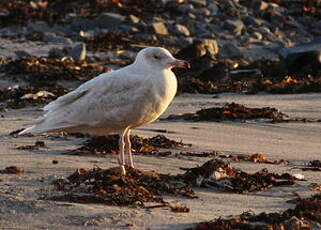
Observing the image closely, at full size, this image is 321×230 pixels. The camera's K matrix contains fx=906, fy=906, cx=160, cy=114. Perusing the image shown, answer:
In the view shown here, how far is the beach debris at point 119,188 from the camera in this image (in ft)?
22.2

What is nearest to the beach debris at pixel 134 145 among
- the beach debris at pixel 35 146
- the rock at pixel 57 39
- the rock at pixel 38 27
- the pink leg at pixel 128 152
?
the beach debris at pixel 35 146

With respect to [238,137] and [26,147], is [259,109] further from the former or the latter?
[26,147]

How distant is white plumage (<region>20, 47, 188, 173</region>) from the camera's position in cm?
798

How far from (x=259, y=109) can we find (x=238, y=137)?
1.49 meters

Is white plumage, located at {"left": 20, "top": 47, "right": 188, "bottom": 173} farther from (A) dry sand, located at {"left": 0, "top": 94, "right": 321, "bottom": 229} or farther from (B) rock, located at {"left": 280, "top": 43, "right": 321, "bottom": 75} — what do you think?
(B) rock, located at {"left": 280, "top": 43, "right": 321, "bottom": 75}

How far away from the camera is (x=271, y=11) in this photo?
26.4 metres

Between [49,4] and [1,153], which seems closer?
[1,153]

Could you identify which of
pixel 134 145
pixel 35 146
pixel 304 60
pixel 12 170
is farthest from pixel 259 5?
pixel 12 170

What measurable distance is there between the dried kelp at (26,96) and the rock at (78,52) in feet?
13.5

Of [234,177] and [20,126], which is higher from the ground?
[234,177]

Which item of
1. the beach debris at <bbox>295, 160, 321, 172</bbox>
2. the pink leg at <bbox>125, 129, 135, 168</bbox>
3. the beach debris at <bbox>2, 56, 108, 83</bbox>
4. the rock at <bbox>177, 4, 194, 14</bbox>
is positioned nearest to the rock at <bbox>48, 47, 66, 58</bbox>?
the beach debris at <bbox>2, 56, 108, 83</bbox>

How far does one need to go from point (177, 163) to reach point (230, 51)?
12294mm

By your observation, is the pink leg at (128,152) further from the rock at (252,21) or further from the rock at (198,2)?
the rock at (198,2)

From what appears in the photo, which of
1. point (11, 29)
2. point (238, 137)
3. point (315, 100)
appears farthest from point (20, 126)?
point (11, 29)
